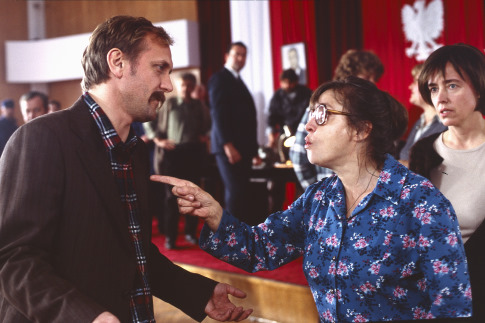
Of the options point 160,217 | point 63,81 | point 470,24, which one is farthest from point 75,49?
point 470,24

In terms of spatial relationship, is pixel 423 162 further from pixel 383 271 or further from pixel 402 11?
pixel 402 11

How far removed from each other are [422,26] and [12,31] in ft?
23.3

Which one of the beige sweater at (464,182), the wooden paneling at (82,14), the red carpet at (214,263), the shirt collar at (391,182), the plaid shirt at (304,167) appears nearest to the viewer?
the shirt collar at (391,182)

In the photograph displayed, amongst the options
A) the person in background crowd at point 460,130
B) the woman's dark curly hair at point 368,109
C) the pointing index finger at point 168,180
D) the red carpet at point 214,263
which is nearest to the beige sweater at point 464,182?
the person in background crowd at point 460,130

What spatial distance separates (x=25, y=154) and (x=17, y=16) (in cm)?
942

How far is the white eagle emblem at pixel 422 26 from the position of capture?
6.11m

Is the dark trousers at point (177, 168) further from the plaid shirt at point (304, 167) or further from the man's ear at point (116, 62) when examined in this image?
the man's ear at point (116, 62)

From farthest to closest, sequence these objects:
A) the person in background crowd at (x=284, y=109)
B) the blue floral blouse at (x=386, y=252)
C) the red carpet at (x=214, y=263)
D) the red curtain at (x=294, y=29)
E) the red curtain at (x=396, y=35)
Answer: the red curtain at (x=294, y=29) < the red curtain at (x=396, y=35) < the person in background crowd at (x=284, y=109) < the red carpet at (x=214, y=263) < the blue floral blouse at (x=386, y=252)

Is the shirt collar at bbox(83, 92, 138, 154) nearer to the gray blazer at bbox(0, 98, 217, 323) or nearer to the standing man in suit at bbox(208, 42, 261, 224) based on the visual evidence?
the gray blazer at bbox(0, 98, 217, 323)

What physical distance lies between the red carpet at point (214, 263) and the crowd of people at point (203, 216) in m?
2.11

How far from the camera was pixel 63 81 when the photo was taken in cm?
960

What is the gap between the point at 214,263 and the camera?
473cm

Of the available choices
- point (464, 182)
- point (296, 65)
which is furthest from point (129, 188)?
point (296, 65)

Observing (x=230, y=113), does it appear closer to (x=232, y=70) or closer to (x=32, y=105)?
(x=232, y=70)
